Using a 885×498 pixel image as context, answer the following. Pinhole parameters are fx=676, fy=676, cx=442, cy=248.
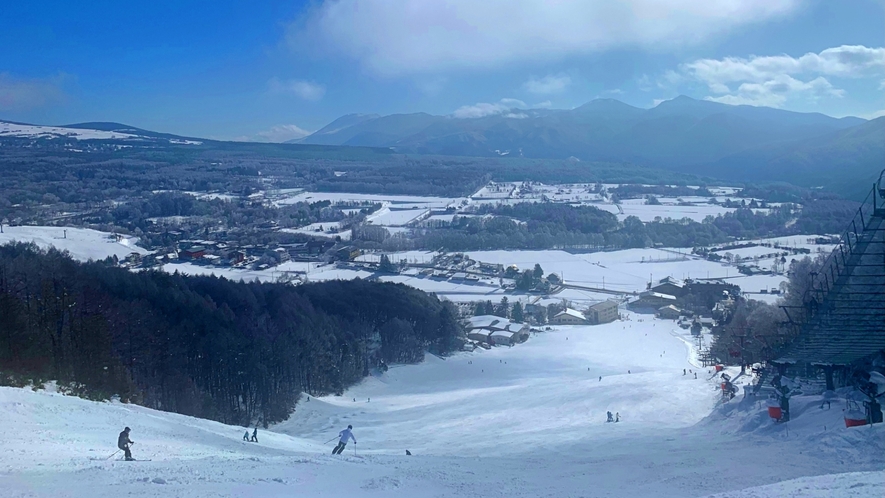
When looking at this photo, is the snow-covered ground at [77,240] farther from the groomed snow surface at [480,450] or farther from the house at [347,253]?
the groomed snow surface at [480,450]

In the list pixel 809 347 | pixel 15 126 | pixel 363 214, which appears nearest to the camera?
pixel 809 347

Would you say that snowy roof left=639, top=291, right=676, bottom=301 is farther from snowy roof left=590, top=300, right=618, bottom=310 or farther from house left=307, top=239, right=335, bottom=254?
house left=307, top=239, right=335, bottom=254

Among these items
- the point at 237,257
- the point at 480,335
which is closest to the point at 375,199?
the point at 237,257

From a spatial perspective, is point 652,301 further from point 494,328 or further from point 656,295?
point 494,328

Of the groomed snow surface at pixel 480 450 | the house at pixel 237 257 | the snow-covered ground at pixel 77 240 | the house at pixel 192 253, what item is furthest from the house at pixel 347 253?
the groomed snow surface at pixel 480 450

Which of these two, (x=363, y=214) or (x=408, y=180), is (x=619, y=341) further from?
(x=408, y=180)

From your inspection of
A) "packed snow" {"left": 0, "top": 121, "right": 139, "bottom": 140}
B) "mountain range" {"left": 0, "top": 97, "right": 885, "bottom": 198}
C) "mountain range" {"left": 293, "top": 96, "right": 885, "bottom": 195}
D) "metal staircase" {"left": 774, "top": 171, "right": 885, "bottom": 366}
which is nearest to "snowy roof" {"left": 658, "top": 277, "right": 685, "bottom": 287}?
"mountain range" {"left": 0, "top": 97, "right": 885, "bottom": 198}

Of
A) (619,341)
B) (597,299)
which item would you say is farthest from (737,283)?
(619,341)

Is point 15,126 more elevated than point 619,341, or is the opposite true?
point 15,126
